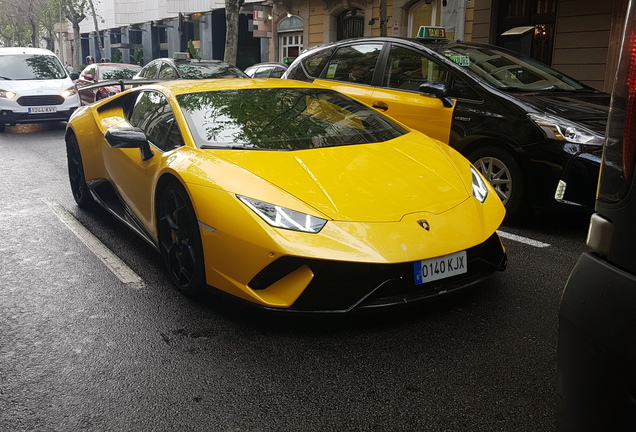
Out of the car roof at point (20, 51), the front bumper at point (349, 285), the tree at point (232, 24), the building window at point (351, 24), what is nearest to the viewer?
the front bumper at point (349, 285)

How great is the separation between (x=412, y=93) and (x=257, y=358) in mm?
3959

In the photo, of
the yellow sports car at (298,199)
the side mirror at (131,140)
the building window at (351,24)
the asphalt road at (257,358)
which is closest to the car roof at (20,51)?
the building window at (351,24)

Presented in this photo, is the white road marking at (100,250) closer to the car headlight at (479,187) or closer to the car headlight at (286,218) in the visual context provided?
the car headlight at (286,218)

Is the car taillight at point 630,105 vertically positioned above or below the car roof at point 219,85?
above

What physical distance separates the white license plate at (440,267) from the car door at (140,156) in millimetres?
1827

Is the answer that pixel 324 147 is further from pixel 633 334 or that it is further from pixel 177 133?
pixel 633 334

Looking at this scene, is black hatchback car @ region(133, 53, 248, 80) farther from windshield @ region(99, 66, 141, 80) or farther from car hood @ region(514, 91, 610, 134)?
car hood @ region(514, 91, 610, 134)

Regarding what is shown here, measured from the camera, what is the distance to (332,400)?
2.68m

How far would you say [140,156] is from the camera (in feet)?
14.4

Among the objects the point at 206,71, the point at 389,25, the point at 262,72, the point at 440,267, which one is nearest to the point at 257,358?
the point at 440,267

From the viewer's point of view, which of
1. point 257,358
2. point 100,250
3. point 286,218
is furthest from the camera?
point 100,250

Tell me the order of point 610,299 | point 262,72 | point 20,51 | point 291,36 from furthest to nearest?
point 291,36 → point 20,51 → point 262,72 → point 610,299

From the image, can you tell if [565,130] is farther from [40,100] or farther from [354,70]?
[40,100]

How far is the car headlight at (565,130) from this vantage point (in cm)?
484
